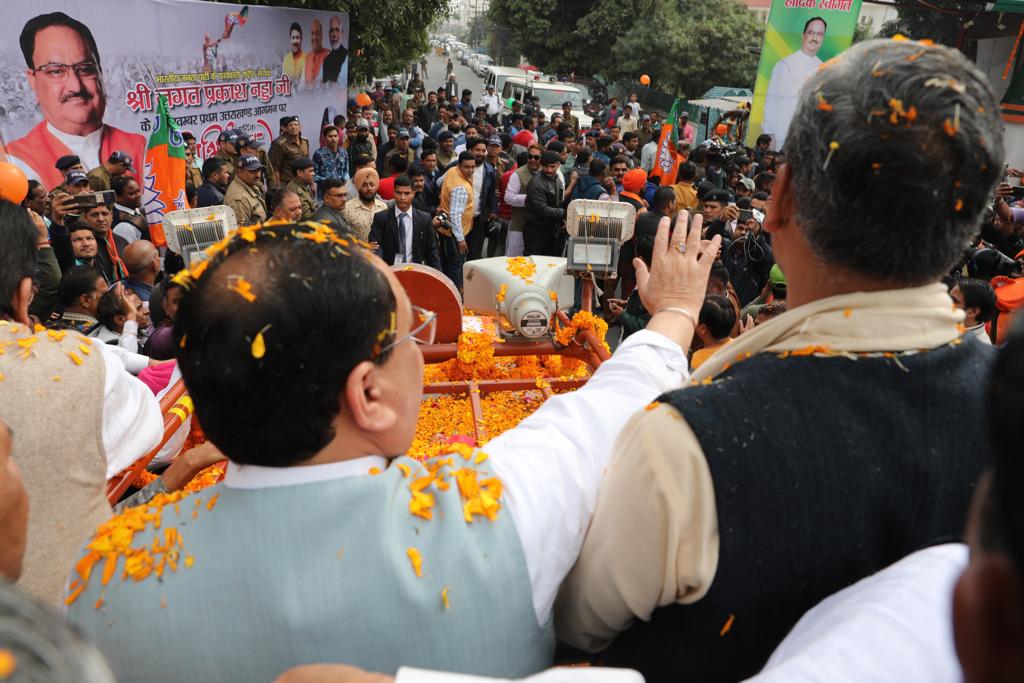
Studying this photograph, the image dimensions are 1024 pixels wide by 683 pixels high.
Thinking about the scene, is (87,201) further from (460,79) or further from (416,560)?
(460,79)

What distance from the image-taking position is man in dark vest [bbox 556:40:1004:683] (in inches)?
36.1

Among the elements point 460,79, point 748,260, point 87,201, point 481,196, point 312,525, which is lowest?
point 481,196

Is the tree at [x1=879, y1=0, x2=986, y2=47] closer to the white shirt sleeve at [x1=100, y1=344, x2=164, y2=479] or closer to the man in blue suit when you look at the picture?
the man in blue suit

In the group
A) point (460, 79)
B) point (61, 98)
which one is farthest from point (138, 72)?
point (460, 79)

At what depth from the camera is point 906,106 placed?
35.8 inches

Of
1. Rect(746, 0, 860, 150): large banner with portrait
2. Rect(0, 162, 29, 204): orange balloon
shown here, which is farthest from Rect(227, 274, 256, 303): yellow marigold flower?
Rect(746, 0, 860, 150): large banner with portrait

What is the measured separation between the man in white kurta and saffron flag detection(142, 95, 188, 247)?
882 centimetres

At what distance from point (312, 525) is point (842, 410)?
770 millimetres

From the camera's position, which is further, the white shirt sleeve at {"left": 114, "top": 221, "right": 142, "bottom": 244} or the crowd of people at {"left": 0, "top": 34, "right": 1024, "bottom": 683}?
the white shirt sleeve at {"left": 114, "top": 221, "right": 142, "bottom": 244}

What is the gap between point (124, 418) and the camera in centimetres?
174

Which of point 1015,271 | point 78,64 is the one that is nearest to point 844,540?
point 1015,271

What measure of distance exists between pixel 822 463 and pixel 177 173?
19.8 ft

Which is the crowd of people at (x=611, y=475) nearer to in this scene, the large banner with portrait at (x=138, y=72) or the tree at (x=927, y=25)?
the large banner with portrait at (x=138, y=72)

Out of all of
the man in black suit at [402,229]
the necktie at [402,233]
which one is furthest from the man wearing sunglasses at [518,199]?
the necktie at [402,233]
